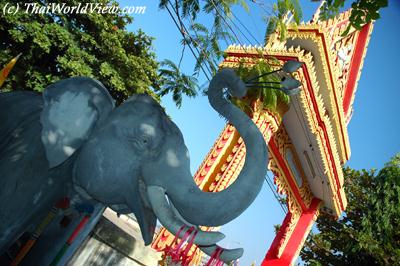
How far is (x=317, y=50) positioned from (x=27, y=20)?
856 cm

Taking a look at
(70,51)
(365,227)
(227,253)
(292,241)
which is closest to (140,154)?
(227,253)

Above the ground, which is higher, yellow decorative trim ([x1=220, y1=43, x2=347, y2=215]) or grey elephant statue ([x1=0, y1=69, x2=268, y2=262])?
yellow decorative trim ([x1=220, y1=43, x2=347, y2=215])

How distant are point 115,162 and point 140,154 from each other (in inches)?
5.3

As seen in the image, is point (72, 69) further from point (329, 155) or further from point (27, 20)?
point (329, 155)

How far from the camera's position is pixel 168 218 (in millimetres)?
1575

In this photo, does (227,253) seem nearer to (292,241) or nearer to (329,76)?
(329,76)

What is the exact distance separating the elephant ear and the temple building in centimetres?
263

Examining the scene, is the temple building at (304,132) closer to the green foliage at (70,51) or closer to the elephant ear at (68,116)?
the elephant ear at (68,116)

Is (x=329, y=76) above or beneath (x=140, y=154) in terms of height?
above

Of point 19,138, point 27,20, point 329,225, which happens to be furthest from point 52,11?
point 329,225

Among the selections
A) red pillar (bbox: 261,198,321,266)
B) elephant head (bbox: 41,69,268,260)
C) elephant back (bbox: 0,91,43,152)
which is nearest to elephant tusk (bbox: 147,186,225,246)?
elephant head (bbox: 41,69,268,260)

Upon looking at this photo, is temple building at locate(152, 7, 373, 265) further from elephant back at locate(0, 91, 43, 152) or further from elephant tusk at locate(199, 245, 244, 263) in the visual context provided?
elephant tusk at locate(199, 245, 244, 263)

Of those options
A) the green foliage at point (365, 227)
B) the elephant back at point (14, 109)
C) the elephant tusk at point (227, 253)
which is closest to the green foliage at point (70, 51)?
the elephant back at point (14, 109)

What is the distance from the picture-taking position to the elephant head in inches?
62.2
